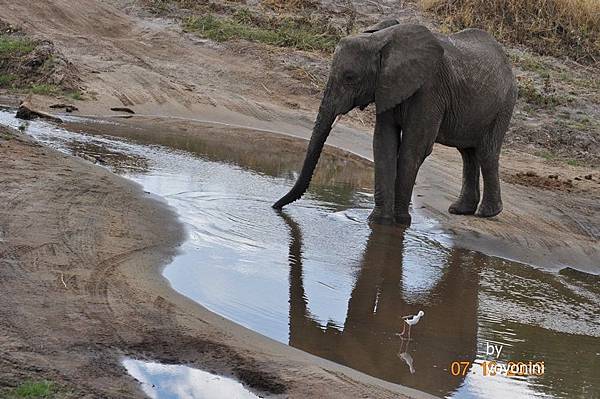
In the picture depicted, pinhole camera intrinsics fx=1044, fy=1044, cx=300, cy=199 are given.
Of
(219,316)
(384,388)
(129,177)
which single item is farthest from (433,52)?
(384,388)

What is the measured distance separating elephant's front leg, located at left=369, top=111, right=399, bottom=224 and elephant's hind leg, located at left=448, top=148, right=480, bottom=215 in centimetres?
147

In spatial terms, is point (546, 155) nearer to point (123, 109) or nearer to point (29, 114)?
point (123, 109)

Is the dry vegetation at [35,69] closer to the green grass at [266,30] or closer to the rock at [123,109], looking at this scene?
the rock at [123,109]

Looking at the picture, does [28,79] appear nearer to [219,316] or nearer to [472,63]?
[472,63]

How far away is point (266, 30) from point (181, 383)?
15.6 m

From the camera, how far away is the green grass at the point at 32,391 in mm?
4848

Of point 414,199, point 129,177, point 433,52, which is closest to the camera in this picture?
point 433,52

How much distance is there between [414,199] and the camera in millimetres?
12648

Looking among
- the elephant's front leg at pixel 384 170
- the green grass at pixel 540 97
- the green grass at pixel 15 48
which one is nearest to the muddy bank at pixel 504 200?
the elephant's front leg at pixel 384 170

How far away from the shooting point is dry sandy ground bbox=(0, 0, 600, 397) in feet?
19.0

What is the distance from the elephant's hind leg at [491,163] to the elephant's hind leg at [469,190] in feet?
0.55

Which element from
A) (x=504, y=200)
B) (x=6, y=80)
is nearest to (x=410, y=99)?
(x=504, y=200)

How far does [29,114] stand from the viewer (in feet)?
46.2

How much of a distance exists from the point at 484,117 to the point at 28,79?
26.3ft
